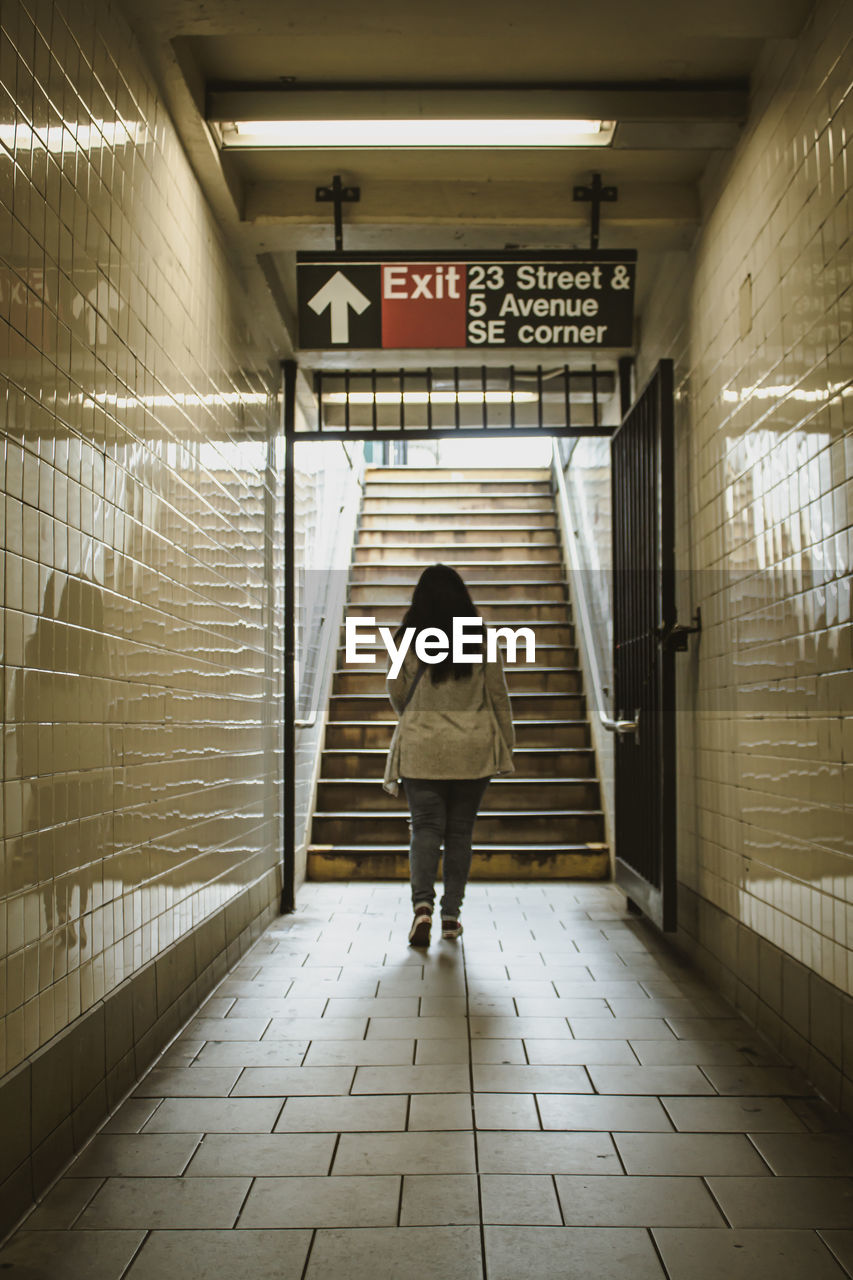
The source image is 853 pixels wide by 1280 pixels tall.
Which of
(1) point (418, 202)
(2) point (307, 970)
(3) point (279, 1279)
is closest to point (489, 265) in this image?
(1) point (418, 202)

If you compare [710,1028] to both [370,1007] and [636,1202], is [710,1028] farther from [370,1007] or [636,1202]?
[636,1202]

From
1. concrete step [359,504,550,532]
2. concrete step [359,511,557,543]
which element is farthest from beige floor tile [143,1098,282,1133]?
concrete step [359,504,550,532]

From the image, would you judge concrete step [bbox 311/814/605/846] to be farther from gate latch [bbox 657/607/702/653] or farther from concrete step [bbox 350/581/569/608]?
gate latch [bbox 657/607/702/653]

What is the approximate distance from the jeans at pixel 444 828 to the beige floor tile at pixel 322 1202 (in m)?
2.66

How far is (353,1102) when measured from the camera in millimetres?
2996

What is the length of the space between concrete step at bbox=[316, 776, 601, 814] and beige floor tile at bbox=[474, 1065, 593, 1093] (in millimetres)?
4245

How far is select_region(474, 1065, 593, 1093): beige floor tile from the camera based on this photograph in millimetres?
3090

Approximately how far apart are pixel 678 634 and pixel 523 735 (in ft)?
11.8

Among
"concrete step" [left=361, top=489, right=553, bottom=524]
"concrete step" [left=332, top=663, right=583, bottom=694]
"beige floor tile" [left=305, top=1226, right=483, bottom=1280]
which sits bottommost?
"beige floor tile" [left=305, top=1226, right=483, bottom=1280]

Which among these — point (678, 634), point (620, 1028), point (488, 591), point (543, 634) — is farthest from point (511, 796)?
point (620, 1028)

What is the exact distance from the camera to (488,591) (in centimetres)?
937

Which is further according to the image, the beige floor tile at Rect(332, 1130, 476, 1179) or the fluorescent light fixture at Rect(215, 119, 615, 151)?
the fluorescent light fixture at Rect(215, 119, 615, 151)

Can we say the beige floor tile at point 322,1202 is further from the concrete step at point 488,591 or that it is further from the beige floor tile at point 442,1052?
the concrete step at point 488,591

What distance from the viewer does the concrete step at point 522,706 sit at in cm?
829
